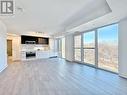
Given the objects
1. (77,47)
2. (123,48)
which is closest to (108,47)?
(123,48)

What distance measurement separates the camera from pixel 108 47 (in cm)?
659

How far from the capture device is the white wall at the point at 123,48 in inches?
199

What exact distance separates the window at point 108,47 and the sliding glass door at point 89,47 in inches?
30.4

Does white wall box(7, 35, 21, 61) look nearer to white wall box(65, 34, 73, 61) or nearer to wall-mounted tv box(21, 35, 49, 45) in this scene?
wall-mounted tv box(21, 35, 49, 45)

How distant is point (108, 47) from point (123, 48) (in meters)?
1.43

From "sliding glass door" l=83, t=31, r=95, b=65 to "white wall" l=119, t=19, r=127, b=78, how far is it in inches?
107

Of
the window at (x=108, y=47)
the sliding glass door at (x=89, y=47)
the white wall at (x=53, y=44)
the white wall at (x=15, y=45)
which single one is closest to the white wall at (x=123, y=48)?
the window at (x=108, y=47)

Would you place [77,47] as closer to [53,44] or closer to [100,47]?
[100,47]

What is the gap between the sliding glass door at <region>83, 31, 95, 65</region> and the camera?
8.06 m

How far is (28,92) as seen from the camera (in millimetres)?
3602

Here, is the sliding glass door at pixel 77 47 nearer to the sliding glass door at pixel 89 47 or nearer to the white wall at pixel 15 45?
the sliding glass door at pixel 89 47

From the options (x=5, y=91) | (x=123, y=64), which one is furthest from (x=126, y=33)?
(x=5, y=91)

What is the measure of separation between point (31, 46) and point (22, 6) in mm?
9612

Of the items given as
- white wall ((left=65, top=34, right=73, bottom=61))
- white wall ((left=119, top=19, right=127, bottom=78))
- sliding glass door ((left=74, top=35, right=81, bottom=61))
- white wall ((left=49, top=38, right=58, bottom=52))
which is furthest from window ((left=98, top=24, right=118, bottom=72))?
white wall ((left=49, top=38, right=58, bottom=52))
